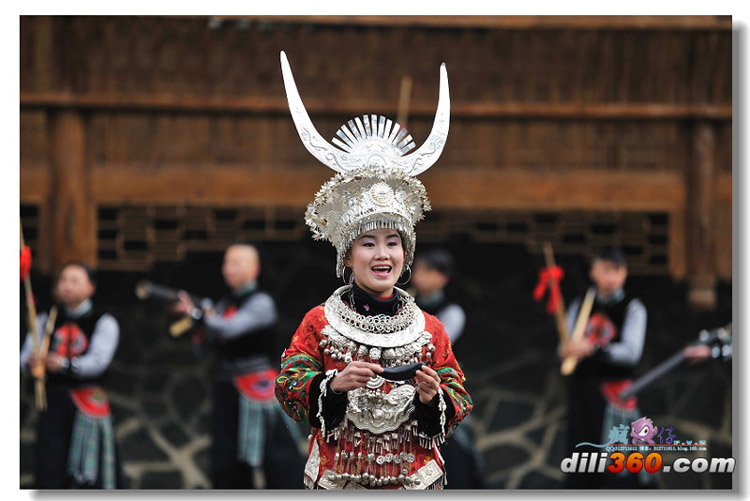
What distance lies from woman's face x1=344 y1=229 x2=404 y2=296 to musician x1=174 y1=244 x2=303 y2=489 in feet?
9.03

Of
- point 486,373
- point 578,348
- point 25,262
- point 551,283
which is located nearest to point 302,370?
point 25,262

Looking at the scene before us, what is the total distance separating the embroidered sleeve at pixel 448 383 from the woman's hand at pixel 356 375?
0.72 feet

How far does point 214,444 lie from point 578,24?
270 centimetres

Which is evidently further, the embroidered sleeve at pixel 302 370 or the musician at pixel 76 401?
the musician at pixel 76 401

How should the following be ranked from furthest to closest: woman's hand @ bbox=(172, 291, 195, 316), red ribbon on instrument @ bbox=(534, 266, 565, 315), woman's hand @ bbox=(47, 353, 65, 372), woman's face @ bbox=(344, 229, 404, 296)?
1. red ribbon on instrument @ bbox=(534, 266, 565, 315)
2. woman's hand @ bbox=(172, 291, 195, 316)
3. woman's hand @ bbox=(47, 353, 65, 372)
4. woman's face @ bbox=(344, 229, 404, 296)

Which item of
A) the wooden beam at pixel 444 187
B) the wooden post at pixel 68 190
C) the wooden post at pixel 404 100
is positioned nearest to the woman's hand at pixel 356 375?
the wooden beam at pixel 444 187

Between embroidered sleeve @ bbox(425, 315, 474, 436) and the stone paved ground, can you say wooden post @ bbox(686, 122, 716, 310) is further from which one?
embroidered sleeve @ bbox(425, 315, 474, 436)

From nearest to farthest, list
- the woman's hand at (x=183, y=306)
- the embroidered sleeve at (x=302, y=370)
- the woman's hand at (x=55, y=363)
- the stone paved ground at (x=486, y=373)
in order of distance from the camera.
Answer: the embroidered sleeve at (x=302, y=370) < the woman's hand at (x=55, y=363) < the woman's hand at (x=183, y=306) < the stone paved ground at (x=486, y=373)

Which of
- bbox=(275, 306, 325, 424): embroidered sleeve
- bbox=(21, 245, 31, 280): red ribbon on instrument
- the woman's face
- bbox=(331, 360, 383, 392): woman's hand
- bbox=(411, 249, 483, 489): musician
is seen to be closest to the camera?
bbox=(331, 360, 383, 392): woman's hand

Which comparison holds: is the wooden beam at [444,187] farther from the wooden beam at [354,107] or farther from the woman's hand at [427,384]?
the woman's hand at [427,384]

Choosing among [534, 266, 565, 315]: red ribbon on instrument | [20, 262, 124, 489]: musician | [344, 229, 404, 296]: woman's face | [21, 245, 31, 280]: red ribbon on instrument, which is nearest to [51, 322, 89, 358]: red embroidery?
[20, 262, 124, 489]: musician

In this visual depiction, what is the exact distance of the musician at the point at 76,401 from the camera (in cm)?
603

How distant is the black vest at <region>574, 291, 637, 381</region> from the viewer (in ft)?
20.5

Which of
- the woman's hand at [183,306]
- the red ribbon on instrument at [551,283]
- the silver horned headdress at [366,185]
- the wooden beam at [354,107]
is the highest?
the wooden beam at [354,107]
